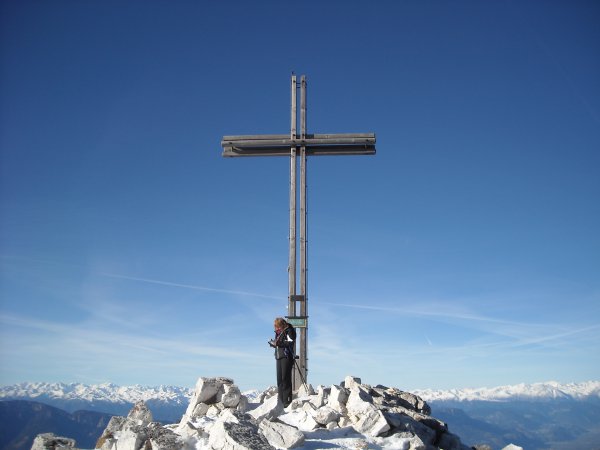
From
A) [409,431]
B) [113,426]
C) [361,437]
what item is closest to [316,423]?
[361,437]

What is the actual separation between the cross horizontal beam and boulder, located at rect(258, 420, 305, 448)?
33.5ft

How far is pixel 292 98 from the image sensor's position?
1653 cm

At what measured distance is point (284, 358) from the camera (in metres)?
12.6

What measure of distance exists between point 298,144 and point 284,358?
24.7 ft

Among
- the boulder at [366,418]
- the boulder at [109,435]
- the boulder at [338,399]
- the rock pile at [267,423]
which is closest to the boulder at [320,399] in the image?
the rock pile at [267,423]

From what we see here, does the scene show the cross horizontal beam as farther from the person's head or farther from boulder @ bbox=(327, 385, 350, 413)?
boulder @ bbox=(327, 385, 350, 413)

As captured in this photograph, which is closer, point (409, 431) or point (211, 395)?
→ point (409, 431)

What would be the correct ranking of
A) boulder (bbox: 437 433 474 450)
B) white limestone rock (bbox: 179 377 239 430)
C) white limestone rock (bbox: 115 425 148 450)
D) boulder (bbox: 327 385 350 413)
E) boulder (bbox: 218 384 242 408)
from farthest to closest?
boulder (bbox: 437 433 474 450) < boulder (bbox: 218 384 242 408) < white limestone rock (bbox: 179 377 239 430) < boulder (bbox: 327 385 350 413) < white limestone rock (bbox: 115 425 148 450)

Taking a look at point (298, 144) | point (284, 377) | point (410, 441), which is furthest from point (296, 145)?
point (410, 441)

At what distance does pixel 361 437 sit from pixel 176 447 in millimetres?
3455

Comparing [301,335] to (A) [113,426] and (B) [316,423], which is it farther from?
(A) [113,426]

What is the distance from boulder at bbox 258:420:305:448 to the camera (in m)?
8.04

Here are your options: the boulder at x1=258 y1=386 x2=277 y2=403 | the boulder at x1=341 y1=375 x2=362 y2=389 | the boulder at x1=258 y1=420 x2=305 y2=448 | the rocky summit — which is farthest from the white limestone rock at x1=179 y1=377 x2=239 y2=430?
the boulder at x1=341 y1=375 x2=362 y2=389

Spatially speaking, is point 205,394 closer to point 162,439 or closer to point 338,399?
point 162,439
